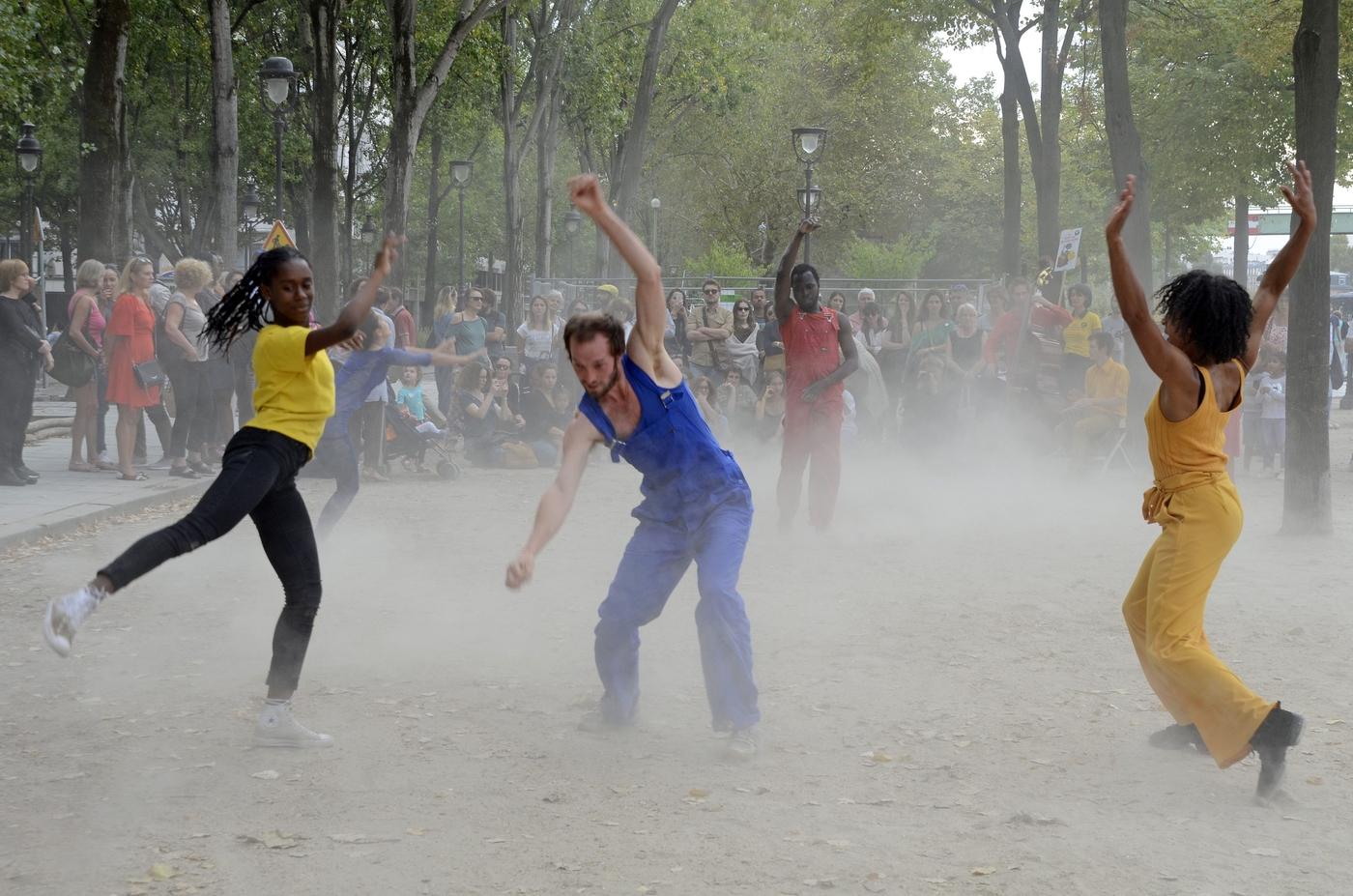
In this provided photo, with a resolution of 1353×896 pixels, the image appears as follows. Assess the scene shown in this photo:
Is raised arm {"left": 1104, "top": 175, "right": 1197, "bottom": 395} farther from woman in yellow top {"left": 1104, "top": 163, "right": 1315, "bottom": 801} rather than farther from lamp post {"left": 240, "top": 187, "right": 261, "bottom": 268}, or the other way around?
lamp post {"left": 240, "top": 187, "right": 261, "bottom": 268}

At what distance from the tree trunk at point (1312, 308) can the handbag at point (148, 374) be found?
30.0 feet

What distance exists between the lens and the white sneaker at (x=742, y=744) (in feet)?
18.6

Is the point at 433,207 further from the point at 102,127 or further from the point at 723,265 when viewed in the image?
the point at 102,127

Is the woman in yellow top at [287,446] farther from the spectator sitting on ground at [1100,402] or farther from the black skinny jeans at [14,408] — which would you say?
the spectator sitting on ground at [1100,402]

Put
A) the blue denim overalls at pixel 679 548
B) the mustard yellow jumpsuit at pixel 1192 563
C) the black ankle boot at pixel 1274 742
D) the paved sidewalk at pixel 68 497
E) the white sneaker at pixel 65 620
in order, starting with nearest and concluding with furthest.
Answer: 1. the white sneaker at pixel 65 620
2. the black ankle boot at pixel 1274 742
3. the mustard yellow jumpsuit at pixel 1192 563
4. the blue denim overalls at pixel 679 548
5. the paved sidewalk at pixel 68 497

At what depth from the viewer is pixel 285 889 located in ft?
14.3

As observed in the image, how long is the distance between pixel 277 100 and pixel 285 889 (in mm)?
23000

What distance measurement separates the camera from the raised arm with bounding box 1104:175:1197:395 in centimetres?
512

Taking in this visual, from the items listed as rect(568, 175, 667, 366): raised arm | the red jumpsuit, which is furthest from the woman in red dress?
rect(568, 175, 667, 366): raised arm

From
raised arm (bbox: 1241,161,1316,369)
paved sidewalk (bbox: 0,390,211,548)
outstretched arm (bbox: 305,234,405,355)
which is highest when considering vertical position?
raised arm (bbox: 1241,161,1316,369)

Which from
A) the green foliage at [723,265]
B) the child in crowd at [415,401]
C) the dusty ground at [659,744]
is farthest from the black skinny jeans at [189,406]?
the green foliage at [723,265]

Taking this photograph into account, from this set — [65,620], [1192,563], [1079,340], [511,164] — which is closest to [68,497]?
[65,620]

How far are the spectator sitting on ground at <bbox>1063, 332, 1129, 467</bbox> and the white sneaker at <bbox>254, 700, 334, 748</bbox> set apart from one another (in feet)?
36.6

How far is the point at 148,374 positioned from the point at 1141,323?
10847mm
